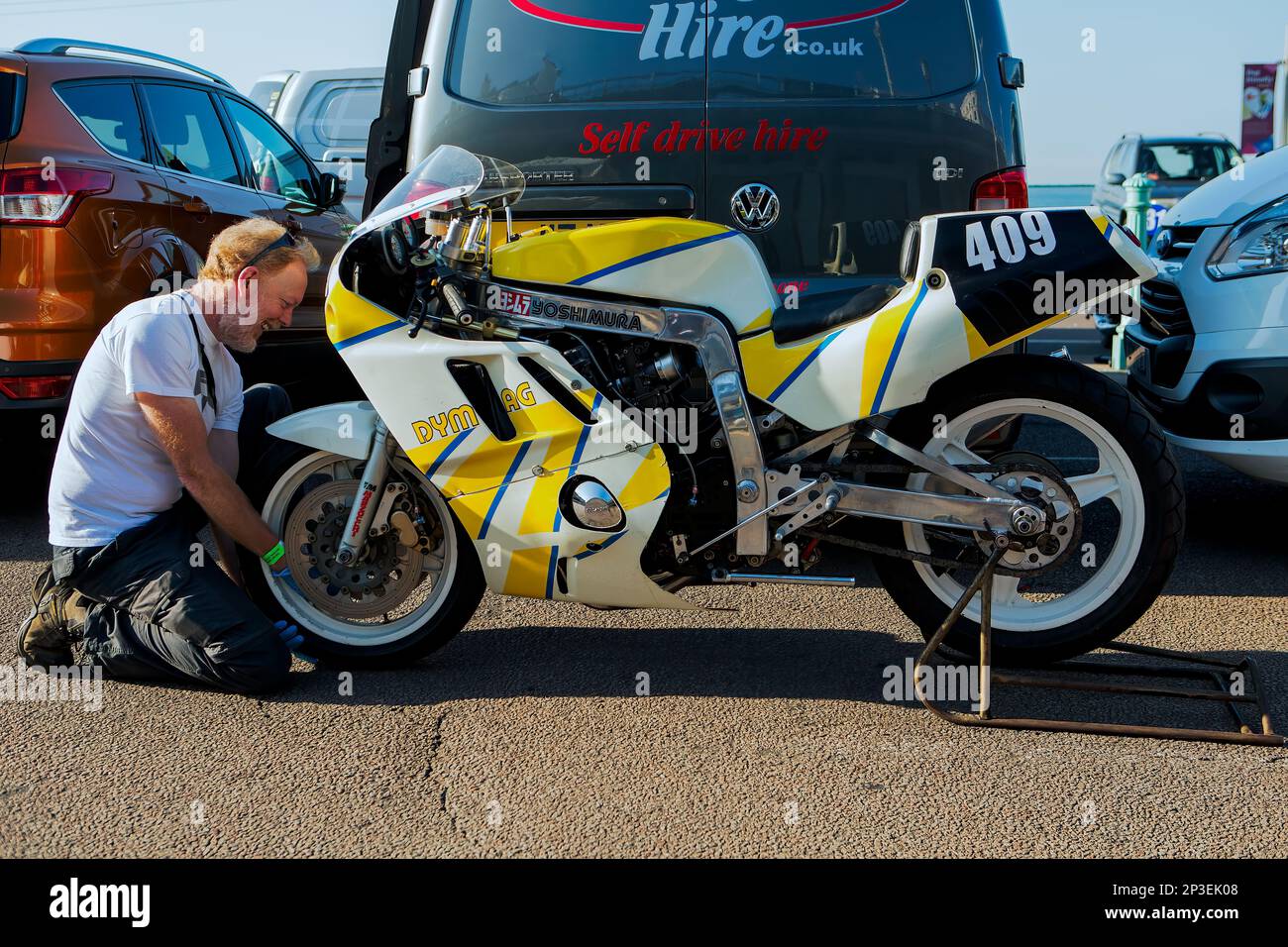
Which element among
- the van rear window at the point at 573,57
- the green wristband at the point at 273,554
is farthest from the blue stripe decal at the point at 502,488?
the van rear window at the point at 573,57

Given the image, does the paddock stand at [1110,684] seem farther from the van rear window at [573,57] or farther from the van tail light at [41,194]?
the van tail light at [41,194]

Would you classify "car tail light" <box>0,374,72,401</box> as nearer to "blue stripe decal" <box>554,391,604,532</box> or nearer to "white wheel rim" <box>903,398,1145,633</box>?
"blue stripe decal" <box>554,391,604,532</box>

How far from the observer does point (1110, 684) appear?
3586 mm

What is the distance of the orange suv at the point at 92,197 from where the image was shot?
4926 mm

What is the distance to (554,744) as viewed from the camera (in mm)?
3256

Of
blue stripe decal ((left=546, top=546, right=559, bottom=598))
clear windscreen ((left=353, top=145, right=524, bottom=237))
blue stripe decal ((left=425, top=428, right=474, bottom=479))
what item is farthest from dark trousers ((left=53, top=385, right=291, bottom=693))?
clear windscreen ((left=353, top=145, right=524, bottom=237))

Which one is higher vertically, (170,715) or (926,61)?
(926,61)

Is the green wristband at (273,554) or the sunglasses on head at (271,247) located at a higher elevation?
the sunglasses on head at (271,247)

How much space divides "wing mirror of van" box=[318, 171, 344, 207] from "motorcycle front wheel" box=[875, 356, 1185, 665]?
3.98m

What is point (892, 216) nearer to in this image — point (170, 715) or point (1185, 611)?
point (1185, 611)

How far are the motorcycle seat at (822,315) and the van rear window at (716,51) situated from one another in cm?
125

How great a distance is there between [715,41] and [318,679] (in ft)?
8.30
